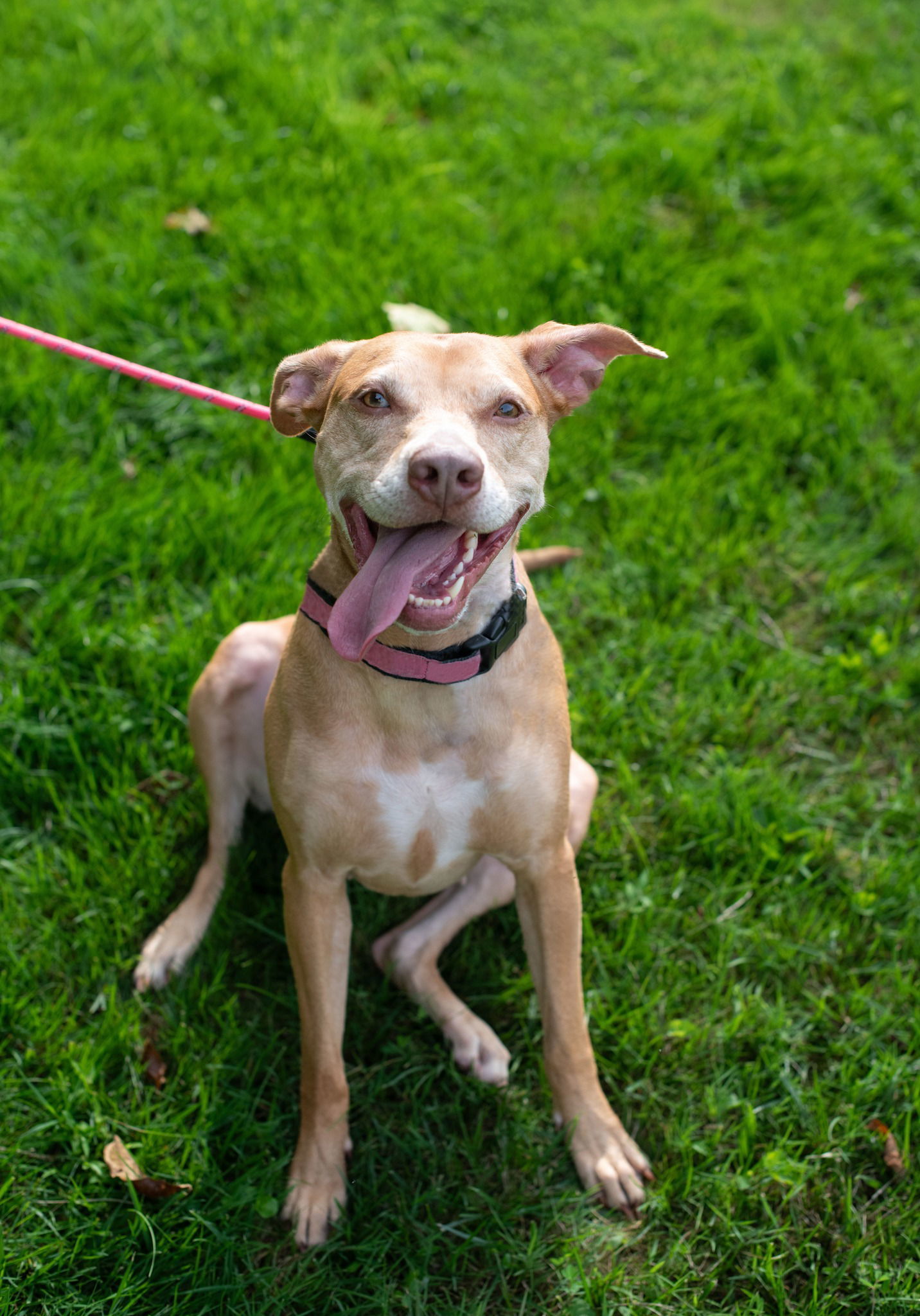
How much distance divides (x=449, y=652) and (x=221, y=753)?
43.1 inches

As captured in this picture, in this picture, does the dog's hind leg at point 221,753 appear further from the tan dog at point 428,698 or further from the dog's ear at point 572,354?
the dog's ear at point 572,354

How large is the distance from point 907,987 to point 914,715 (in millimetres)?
1168

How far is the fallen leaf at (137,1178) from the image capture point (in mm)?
2904

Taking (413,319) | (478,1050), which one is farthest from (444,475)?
(413,319)

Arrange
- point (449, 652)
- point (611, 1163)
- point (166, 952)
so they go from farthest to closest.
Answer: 1. point (166, 952)
2. point (611, 1163)
3. point (449, 652)

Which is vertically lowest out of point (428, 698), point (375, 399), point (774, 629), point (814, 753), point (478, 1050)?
point (478, 1050)

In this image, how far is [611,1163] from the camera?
120 inches

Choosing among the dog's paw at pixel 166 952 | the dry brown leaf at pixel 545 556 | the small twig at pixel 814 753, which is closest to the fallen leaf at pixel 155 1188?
the dog's paw at pixel 166 952

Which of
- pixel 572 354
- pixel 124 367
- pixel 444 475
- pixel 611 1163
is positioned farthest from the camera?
pixel 124 367

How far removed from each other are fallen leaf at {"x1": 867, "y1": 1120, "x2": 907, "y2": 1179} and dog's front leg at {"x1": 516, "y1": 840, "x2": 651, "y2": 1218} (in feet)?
2.17

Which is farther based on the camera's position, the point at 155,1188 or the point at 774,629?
the point at 774,629

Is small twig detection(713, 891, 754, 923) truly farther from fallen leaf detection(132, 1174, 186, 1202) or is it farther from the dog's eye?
the dog's eye

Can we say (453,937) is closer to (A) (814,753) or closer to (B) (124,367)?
(A) (814,753)

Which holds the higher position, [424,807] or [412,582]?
[412,582]
